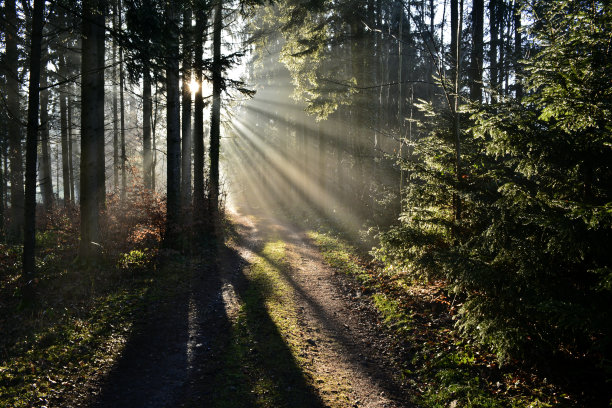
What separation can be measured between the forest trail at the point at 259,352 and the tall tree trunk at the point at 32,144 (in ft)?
10.4

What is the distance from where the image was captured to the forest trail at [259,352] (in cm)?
496

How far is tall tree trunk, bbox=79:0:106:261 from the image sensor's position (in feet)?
31.3

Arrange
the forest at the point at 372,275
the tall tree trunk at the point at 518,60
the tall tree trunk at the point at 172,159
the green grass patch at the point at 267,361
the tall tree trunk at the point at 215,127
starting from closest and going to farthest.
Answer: the forest at the point at 372,275, the green grass patch at the point at 267,361, the tall tree trunk at the point at 518,60, the tall tree trunk at the point at 172,159, the tall tree trunk at the point at 215,127

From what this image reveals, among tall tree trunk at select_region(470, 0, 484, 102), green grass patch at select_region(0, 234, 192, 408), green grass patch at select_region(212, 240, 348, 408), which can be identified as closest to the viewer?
green grass patch at select_region(212, 240, 348, 408)

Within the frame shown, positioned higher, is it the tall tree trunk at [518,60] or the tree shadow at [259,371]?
the tall tree trunk at [518,60]

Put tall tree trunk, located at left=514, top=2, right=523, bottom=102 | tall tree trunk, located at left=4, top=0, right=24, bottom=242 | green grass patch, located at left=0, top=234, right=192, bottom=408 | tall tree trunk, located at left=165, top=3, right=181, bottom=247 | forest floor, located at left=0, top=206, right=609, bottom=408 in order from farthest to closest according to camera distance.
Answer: tall tree trunk, located at left=4, top=0, right=24, bottom=242, tall tree trunk, located at left=165, top=3, right=181, bottom=247, tall tree trunk, located at left=514, top=2, right=523, bottom=102, green grass patch, located at left=0, top=234, right=192, bottom=408, forest floor, located at left=0, top=206, right=609, bottom=408

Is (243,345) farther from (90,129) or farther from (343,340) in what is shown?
(90,129)

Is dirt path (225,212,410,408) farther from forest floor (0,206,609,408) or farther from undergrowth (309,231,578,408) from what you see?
undergrowth (309,231,578,408)

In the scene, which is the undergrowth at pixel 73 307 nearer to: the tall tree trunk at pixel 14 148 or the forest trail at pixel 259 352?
the forest trail at pixel 259 352

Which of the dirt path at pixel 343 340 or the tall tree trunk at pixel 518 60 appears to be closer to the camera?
the dirt path at pixel 343 340

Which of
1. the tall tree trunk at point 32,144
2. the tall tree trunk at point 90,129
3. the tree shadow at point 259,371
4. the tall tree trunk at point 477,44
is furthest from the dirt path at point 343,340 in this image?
the tall tree trunk at point 477,44

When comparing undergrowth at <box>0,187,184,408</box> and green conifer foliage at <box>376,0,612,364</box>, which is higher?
green conifer foliage at <box>376,0,612,364</box>

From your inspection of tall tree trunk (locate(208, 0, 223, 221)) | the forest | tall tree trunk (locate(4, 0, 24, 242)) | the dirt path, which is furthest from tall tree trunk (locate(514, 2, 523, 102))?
tall tree trunk (locate(4, 0, 24, 242))

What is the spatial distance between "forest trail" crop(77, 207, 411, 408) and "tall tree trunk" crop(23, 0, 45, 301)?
3.16m
